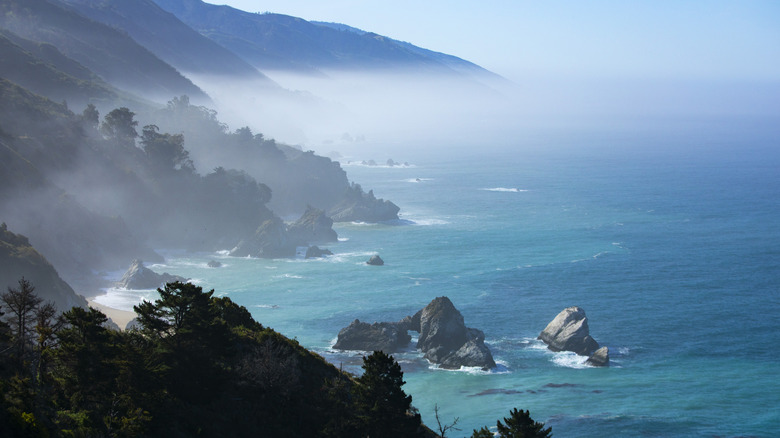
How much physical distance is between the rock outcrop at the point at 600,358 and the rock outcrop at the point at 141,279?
57405 millimetres

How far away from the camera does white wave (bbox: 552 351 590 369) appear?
248 feet

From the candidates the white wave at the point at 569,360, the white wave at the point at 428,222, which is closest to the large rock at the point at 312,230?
the white wave at the point at 428,222

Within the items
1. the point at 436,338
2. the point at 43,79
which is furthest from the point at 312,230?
the point at 43,79

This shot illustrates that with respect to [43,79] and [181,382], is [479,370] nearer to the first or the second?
[181,382]

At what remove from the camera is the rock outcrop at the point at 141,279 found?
102 metres

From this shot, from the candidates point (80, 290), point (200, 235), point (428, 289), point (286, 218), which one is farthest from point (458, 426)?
point (286, 218)

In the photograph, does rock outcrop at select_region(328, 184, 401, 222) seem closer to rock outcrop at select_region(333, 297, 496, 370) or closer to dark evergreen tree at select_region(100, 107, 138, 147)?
dark evergreen tree at select_region(100, 107, 138, 147)

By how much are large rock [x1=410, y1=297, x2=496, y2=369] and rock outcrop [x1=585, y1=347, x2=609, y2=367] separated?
411 inches

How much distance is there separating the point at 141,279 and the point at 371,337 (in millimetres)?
40472

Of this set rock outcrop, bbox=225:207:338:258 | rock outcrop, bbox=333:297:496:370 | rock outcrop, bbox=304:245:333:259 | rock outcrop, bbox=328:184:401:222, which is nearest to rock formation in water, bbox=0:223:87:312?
rock outcrop, bbox=333:297:496:370

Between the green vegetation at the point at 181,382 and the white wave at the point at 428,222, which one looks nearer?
the green vegetation at the point at 181,382

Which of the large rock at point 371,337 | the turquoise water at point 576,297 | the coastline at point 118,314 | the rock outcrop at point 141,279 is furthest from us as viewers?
the rock outcrop at point 141,279

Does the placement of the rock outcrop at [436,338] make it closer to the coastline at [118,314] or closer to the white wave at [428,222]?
the coastline at [118,314]

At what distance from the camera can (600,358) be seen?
247ft
